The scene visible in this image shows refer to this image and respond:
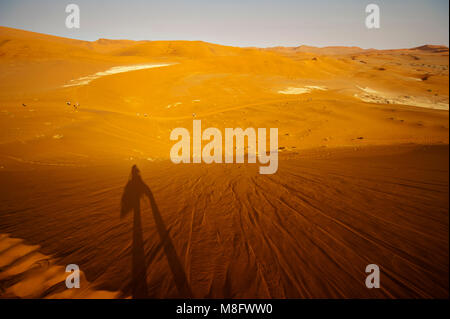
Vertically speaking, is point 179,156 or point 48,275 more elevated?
point 179,156

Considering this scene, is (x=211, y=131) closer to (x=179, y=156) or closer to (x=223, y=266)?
(x=179, y=156)

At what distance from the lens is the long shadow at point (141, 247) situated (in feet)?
8.52

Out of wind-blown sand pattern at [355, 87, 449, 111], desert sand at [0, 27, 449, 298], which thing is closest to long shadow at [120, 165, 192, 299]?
desert sand at [0, 27, 449, 298]

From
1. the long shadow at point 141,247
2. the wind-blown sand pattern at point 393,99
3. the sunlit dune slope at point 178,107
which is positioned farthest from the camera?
the wind-blown sand pattern at point 393,99

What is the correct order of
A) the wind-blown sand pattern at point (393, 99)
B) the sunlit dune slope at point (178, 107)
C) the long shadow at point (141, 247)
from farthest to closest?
the wind-blown sand pattern at point (393, 99), the sunlit dune slope at point (178, 107), the long shadow at point (141, 247)

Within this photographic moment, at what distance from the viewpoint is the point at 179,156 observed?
24.7 feet

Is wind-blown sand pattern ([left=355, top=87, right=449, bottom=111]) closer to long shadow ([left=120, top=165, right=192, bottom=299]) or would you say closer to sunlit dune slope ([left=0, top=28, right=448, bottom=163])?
sunlit dune slope ([left=0, top=28, right=448, bottom=163])

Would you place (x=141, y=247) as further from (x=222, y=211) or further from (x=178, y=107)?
(x=178, y=107)

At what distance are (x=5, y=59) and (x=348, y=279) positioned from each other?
115 feet

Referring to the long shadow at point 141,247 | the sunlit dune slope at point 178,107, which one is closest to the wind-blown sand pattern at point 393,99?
the sunlit dune slope at point 178,107

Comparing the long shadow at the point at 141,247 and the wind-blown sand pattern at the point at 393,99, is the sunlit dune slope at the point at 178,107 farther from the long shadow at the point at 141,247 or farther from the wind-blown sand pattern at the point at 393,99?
the long shadow at the point at 141,247

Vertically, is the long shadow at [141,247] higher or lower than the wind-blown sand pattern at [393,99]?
lower
